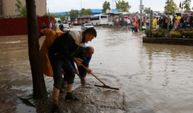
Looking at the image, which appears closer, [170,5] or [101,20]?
[101,20]

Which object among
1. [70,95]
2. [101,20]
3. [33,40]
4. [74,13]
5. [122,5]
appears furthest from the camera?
[74,13]

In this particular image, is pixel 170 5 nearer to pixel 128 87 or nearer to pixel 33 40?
pixel 128 87

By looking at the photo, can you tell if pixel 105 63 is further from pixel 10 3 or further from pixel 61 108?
pixel 10 3

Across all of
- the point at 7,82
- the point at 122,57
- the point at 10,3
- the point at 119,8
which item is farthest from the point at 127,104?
the point at 119,8

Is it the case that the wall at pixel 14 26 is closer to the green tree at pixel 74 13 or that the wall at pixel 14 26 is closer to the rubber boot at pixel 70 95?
the rubber boot at pixel 70 95

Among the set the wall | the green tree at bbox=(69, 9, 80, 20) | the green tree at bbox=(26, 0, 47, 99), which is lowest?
the green tree at bbox=(69, 9, 80, 20)

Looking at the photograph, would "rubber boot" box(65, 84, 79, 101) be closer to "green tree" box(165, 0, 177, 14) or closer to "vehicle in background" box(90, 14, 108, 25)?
"vehicle in background" box(90, 14, 108, 25)

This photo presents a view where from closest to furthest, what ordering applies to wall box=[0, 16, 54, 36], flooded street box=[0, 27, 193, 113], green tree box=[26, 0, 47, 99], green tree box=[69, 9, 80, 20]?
flooded street box=[0, 27, 193, 113], green tree box=[26, 0, 47, 99], wall box=[0, 16, 54, 36], green tree box=[69, 9, 80, 20]

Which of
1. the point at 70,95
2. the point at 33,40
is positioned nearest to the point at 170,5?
the point at 70,95

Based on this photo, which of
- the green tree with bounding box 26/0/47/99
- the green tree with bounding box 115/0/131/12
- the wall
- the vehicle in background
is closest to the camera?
the green tree with bounding box 26/0/47/99

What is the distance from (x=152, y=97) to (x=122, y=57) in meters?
7.88

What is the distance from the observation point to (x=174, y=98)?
28.5ft

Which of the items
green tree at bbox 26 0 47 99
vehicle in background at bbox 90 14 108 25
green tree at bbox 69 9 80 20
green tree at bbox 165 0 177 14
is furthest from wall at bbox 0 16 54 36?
green tree at bbox 69 9 80 20

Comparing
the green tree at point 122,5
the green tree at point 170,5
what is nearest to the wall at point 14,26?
the green tree at point 170,5
